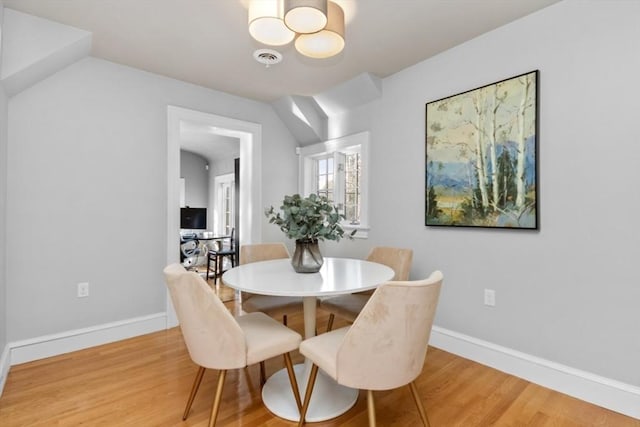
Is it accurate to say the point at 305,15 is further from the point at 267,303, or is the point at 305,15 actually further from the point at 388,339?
the point at 267,303

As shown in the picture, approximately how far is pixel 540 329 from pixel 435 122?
169cm

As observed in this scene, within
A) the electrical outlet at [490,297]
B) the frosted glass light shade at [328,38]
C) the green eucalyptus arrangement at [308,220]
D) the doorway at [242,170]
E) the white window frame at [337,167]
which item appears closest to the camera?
the frosted glass light shade at [328,38]

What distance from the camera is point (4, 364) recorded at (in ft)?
6.93

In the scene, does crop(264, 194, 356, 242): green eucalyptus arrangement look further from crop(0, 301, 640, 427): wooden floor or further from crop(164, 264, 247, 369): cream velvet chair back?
crop(0, 301, 640, 427): wooden floor

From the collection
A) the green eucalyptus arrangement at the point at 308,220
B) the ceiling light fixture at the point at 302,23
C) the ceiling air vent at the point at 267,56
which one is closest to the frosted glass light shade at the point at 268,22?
the ceiling light fixture at the point at 302,23

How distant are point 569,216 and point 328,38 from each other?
1.83m

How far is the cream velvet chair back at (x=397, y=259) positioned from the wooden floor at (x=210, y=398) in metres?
0.68

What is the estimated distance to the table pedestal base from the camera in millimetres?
1725

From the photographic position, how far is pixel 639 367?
1731mm

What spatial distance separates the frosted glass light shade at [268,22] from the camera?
1.74m

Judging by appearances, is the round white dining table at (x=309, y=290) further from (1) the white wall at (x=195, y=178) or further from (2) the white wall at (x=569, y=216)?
(1) the white wall at (x=195, y=178)

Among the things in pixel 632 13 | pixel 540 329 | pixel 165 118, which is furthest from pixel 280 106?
pixel 540 329

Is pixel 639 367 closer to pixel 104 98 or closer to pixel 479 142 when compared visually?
pixel 479 142

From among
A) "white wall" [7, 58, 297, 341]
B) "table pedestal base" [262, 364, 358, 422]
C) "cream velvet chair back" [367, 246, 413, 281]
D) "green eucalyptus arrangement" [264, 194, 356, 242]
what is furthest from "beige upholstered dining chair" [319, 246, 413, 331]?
"white wall" [7, 58, 297, 341]
